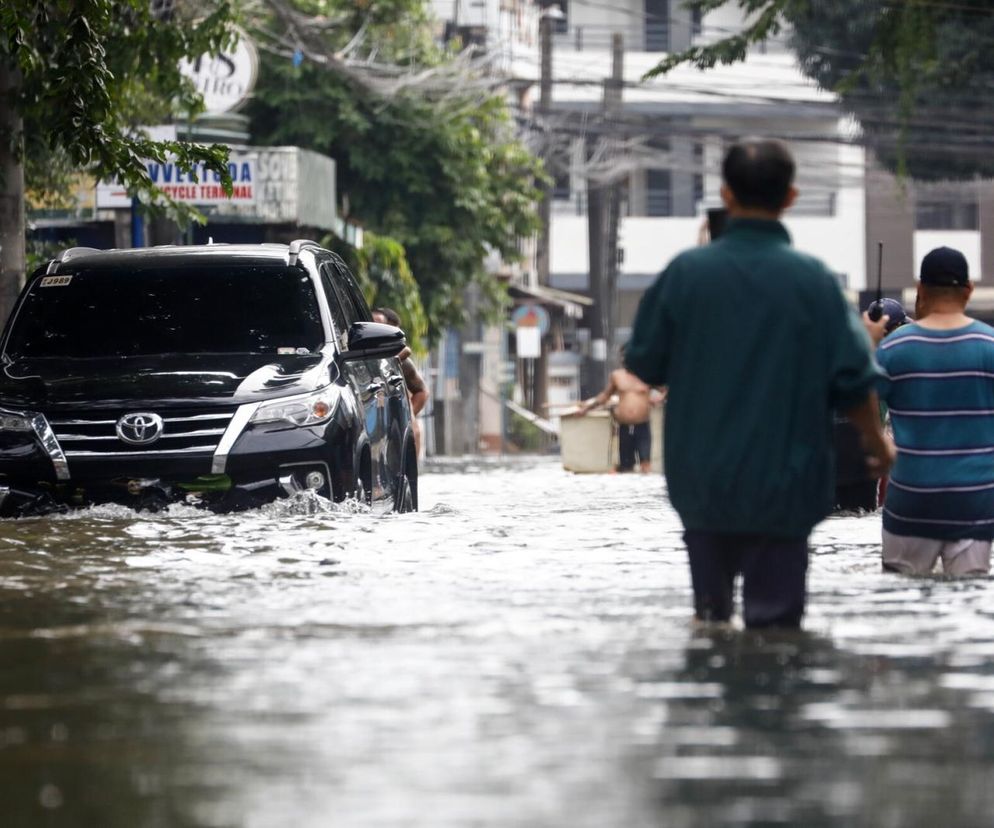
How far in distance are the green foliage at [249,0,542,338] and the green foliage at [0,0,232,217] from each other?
13.2 metres

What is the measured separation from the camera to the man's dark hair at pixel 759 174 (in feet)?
23.8

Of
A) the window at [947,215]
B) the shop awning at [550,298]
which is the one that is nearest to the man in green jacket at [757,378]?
the shop awning at [550,298]

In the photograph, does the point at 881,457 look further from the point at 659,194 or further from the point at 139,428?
the point at 659,194

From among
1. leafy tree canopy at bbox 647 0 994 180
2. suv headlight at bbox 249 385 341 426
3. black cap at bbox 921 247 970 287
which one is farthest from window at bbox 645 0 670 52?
black cap at bbox 921 247 970 287

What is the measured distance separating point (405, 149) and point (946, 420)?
2571 cm

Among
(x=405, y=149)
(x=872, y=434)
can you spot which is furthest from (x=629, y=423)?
(x=872, y=434)

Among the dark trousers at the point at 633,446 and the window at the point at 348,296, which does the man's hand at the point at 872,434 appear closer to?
the window at the point at 348,296

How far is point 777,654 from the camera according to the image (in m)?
7.08

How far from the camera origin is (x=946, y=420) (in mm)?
9172

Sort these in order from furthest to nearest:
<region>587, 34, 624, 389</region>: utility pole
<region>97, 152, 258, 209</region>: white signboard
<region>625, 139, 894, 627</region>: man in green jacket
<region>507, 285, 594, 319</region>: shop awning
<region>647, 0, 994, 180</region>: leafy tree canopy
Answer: <region>507, 285, 594, 319</region>: shop awning → <region>587, 34, 624, 389</region>: utility pole → <region>647, 0, 994, 180</region>: leafy tree canopy → <region>97, 152, 258, 209</region>: white signboard → <region>625, 139, 894, 627</region>: man in green jacket

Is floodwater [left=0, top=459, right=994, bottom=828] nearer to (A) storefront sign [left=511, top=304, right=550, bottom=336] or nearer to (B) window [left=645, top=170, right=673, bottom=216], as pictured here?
(A) storefront sign [left=511, top=304, right=550, bottom=336]

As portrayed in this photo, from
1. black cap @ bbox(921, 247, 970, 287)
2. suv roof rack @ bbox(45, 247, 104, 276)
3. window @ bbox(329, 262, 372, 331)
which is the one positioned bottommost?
window @ bbox(329, 262, 372, 331)

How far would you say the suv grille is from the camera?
12.4 m

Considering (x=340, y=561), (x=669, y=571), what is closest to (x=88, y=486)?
(x=340, y=561)
